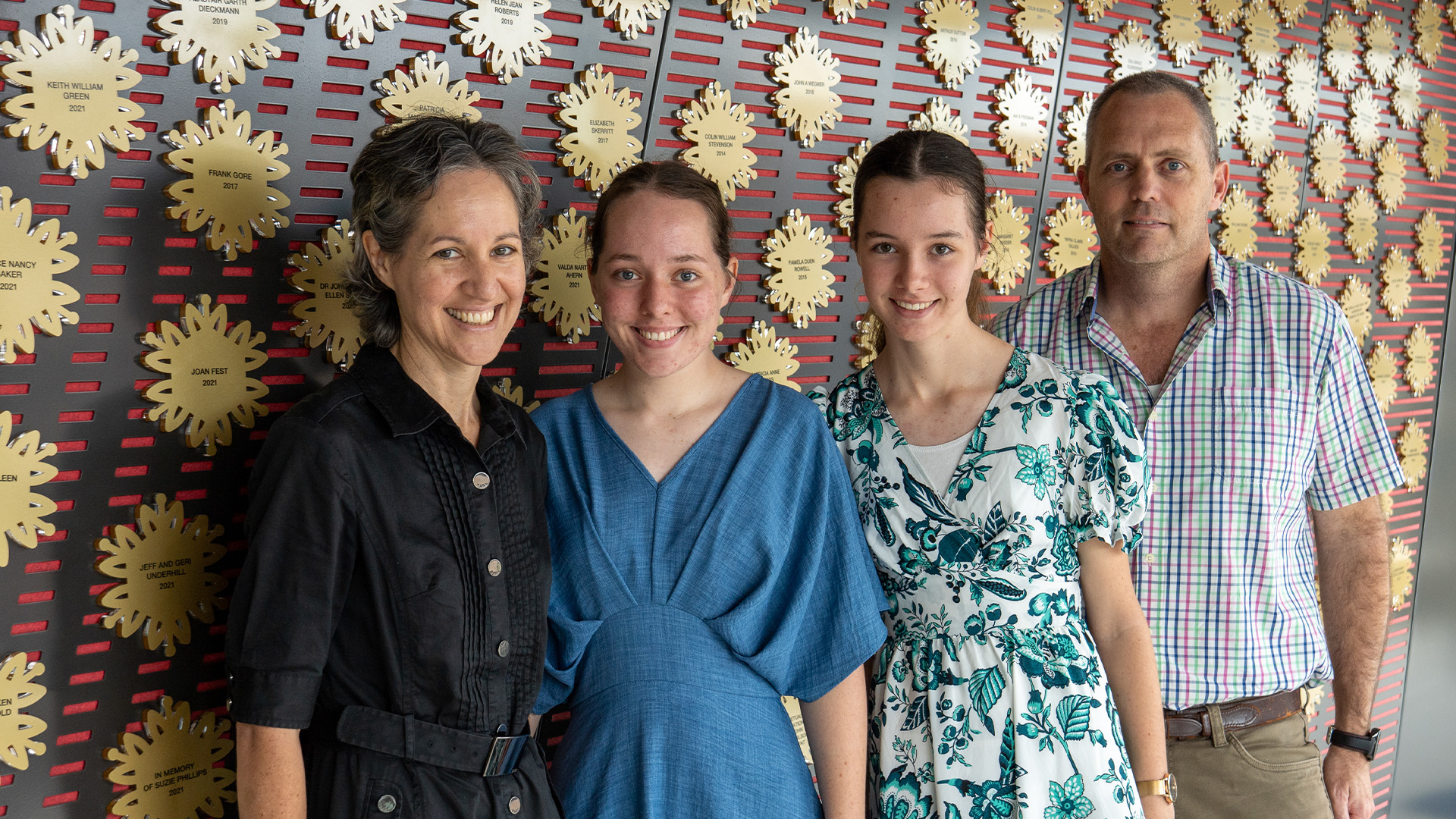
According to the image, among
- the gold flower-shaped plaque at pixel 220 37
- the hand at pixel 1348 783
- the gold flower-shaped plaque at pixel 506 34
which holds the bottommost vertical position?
the hand at pixel 1348 783

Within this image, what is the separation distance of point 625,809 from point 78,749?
92 centimetres

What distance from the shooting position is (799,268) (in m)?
2.78

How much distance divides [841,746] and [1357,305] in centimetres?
335

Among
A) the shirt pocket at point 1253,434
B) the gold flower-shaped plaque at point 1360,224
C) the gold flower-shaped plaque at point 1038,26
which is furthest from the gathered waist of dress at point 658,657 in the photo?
the gold flower-shaped plaque at point 1360,224

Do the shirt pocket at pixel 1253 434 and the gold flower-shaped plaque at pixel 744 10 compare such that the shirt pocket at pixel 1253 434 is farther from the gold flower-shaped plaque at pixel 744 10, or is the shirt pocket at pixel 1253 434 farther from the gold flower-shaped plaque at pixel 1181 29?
the gold flower-shaped plaque at pixel 1181 29

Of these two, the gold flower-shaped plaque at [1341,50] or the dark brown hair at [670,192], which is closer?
the dark brown hair at [670,192]

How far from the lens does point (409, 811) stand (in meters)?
1.62

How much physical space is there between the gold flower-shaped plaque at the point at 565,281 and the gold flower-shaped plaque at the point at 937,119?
3.53 feet

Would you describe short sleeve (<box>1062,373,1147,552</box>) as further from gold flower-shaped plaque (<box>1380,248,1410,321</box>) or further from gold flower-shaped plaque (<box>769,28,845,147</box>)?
gold flower-shaped plaque (<box>1380,248,1410,321</box>)

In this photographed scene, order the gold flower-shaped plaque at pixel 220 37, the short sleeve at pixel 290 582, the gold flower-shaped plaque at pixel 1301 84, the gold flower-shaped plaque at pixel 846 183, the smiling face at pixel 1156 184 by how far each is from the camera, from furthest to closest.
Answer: the gold flower-shaped plaque at pixel 1301 84, the gold flower-shaped plaque at pixel 846 183, the smiling face at pixel 1156 184, the gold flower-shaped plaque at pixel 220 37, the short sleeve at pixel 290 582

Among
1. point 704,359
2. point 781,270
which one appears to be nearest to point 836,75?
point 781,270

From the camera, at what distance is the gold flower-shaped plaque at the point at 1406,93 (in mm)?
4285

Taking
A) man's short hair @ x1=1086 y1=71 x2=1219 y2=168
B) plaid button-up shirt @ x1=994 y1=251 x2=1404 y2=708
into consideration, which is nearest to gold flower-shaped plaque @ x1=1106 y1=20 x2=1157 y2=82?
A: man's short hair @ x1=1086 y1=71 x2=1219 y2=168

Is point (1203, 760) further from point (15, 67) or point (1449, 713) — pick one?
point (1449, 713)
